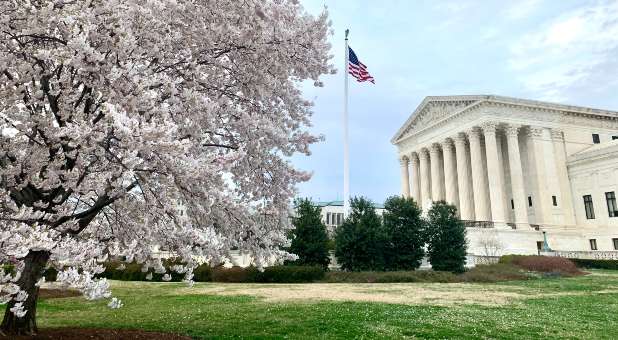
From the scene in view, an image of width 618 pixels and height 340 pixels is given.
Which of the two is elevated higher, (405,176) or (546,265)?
(405,176)

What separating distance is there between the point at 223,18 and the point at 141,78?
9.75ft

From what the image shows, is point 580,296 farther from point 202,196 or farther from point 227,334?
point 202,196

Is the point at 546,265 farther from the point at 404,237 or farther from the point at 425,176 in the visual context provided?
the point at 425,176

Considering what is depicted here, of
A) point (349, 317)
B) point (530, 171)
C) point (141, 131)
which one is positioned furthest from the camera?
point (530, 171)

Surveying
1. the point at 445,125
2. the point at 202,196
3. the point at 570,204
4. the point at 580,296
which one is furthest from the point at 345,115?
the point at 570,204

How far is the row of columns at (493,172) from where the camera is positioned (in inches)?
2247

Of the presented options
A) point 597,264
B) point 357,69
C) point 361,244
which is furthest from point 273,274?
point 597,264

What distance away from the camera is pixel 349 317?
13.9 meters

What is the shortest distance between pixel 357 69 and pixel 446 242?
16672 mm

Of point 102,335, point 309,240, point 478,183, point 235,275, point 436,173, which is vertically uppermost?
point 436,173

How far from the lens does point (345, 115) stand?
41.1 meters

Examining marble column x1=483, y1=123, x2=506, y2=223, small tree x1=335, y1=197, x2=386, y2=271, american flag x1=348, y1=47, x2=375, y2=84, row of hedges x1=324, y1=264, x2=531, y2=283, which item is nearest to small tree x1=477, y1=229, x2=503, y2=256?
marble column x1=483, y1=123, x2=506, y2=223

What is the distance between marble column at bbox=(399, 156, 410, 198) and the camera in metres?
78.1

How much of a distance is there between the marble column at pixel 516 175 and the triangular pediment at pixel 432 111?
6.39 m
